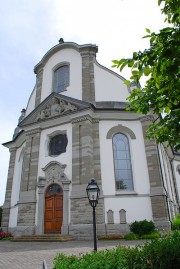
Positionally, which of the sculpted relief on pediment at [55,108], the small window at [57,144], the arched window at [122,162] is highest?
the sculpted relief on pediment at [55,108]

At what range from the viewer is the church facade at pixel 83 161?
15719mm

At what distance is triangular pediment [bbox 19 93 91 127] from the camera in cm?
1891

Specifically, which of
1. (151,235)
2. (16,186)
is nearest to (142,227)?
(151,235)

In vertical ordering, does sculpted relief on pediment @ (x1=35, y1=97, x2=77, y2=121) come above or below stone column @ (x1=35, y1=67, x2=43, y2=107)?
below

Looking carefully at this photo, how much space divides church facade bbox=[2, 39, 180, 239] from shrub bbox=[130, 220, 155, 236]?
80 cm

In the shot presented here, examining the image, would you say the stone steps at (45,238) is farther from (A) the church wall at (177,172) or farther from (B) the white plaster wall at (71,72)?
(A) the church wall at (177,172)

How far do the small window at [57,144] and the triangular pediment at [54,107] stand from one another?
1.75 meters

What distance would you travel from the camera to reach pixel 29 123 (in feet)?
67.3

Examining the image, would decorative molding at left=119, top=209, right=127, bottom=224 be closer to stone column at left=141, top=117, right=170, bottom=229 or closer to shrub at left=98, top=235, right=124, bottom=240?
shrub at left=98, top=235, right=124, bottom=240

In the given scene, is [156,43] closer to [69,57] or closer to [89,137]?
[89,137]

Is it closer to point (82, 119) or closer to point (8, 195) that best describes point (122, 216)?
point (82, 119)

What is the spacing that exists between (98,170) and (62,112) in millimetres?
5772

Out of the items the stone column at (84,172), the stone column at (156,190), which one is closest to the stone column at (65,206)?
the stone column at (84,172)

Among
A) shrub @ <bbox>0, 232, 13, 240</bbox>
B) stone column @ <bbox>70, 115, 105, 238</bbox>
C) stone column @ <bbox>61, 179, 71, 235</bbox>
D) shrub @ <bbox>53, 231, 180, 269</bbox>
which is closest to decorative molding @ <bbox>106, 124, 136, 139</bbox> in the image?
stone column @ <bbox>70, 115, 105, 238</bbox>
